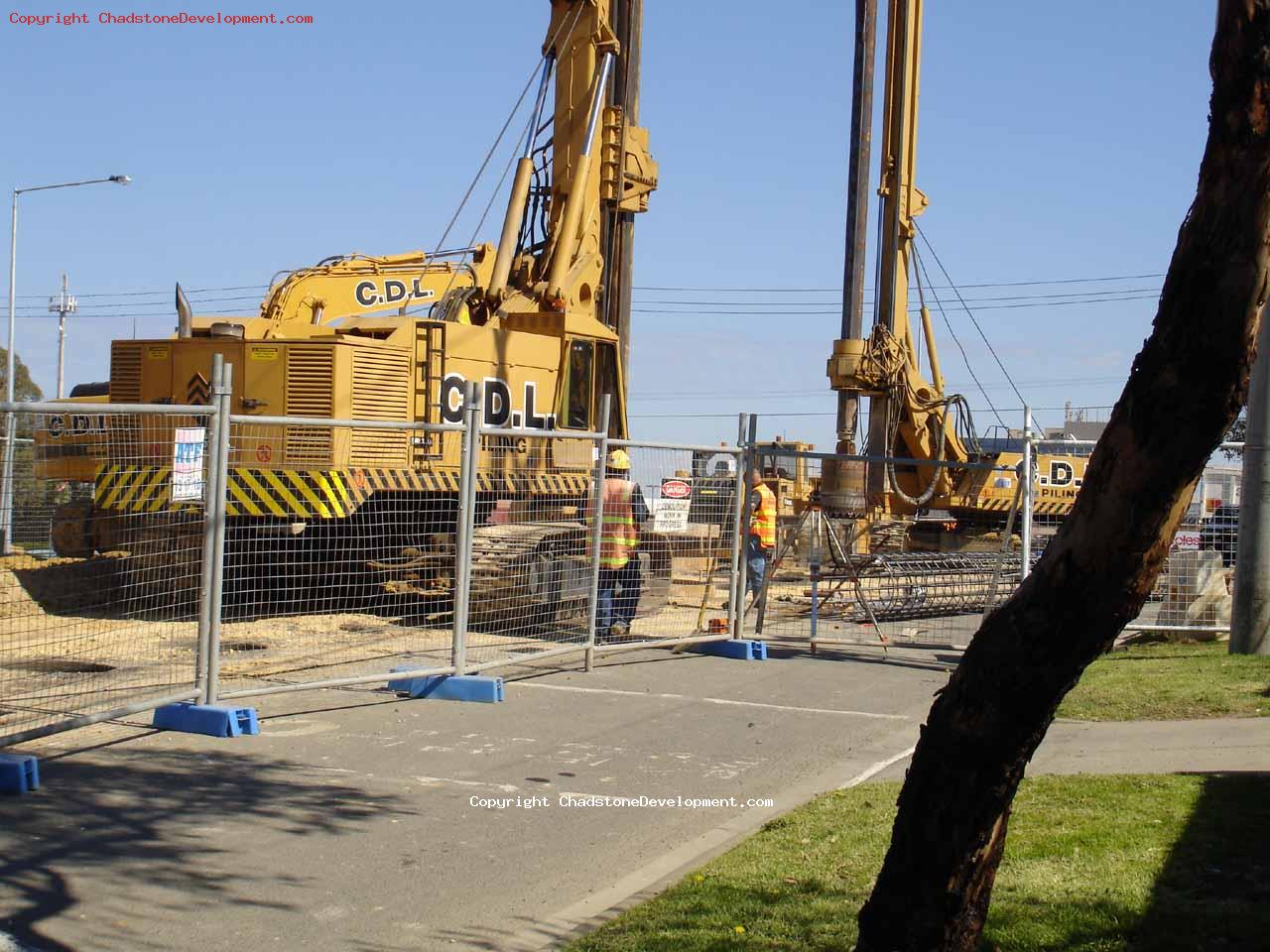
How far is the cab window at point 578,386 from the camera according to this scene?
1742cm

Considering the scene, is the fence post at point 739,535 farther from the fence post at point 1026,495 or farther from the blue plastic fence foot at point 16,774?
the blue plastic fence foot at point 16,774

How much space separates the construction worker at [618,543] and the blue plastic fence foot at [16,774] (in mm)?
6134

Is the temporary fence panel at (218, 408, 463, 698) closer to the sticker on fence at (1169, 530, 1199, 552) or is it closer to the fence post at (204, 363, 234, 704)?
the fence post at (204, 363, 234, 704)

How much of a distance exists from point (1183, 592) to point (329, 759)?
9.94 m

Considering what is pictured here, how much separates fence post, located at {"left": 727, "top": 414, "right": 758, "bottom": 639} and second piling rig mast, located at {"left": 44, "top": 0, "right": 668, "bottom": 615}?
4.96 feet

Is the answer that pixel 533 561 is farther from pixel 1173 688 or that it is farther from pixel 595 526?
pixel 1173 688

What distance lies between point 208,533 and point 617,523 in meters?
5.25

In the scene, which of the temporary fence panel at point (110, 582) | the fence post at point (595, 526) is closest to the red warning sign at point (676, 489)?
the fence post at point (595, 526)

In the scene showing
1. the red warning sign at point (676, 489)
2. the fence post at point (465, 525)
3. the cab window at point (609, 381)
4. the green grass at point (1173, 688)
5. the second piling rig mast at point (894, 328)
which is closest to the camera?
the fence post at point (465, 525)

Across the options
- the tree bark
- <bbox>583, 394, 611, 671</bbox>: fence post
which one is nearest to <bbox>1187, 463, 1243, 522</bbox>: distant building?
<bbox>583, 394, 611, 671</bbox>: fence post

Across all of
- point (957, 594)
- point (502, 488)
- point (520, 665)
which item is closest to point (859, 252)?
point (957, 594)

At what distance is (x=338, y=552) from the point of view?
13.7 m

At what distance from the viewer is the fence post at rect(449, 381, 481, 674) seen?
981 cm

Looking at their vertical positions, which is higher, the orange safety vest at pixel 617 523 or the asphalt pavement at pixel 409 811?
the orange safety vest at pixel 617 523
